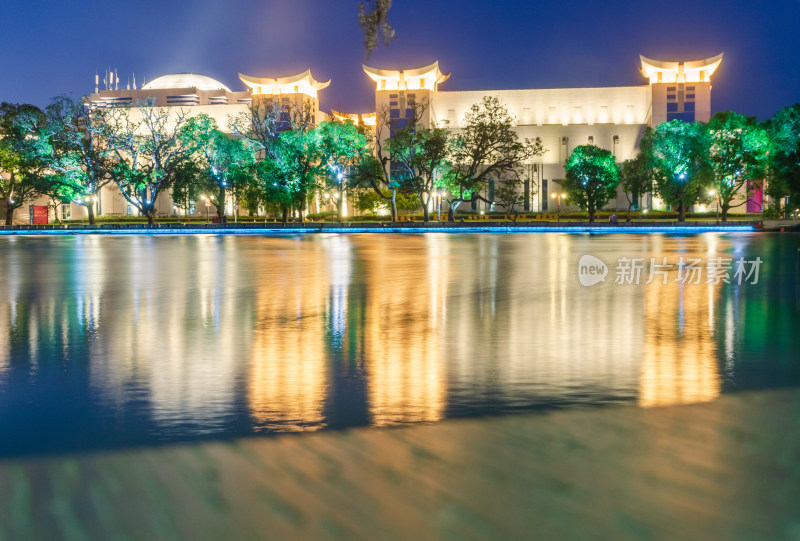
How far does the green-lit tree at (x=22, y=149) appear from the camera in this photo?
47.4m

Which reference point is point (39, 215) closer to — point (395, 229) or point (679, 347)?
point (395, 229)

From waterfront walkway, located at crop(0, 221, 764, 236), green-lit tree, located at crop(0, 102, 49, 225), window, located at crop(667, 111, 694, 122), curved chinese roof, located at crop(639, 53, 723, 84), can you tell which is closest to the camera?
waterfront walkway, located at crop(0, 221, 764, 236)

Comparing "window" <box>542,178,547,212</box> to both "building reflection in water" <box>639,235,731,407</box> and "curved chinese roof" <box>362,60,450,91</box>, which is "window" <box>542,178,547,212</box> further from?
"building reflection in water" <box>639,235,731,407</box>

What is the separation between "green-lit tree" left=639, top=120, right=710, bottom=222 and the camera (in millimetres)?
45500

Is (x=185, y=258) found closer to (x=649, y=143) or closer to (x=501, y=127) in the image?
(x=501, y=127)

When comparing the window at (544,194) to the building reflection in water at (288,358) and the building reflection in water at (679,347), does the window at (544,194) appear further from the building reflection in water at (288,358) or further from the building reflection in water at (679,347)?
the building reflection in water at (288,358)

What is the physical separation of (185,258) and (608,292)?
11.6 metres

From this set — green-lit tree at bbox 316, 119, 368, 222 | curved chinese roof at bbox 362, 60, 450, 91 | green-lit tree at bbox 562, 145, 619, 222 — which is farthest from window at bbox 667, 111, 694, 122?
green-lit tree at bbox 316, 119, 368, 222

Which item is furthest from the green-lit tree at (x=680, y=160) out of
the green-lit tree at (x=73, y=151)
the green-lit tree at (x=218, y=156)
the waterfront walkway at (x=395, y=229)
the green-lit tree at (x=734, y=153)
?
the green-lit tree at (x=73, y=151)

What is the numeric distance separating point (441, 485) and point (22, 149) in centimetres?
5145

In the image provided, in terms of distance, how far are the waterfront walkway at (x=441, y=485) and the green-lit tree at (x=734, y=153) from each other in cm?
4589

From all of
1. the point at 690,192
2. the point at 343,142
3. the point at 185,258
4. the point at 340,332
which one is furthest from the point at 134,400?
the point at 690,192

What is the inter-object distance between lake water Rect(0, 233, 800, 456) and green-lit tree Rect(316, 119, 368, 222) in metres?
34.1

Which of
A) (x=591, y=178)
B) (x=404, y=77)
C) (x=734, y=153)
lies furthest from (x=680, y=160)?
(x=404, y=77)
